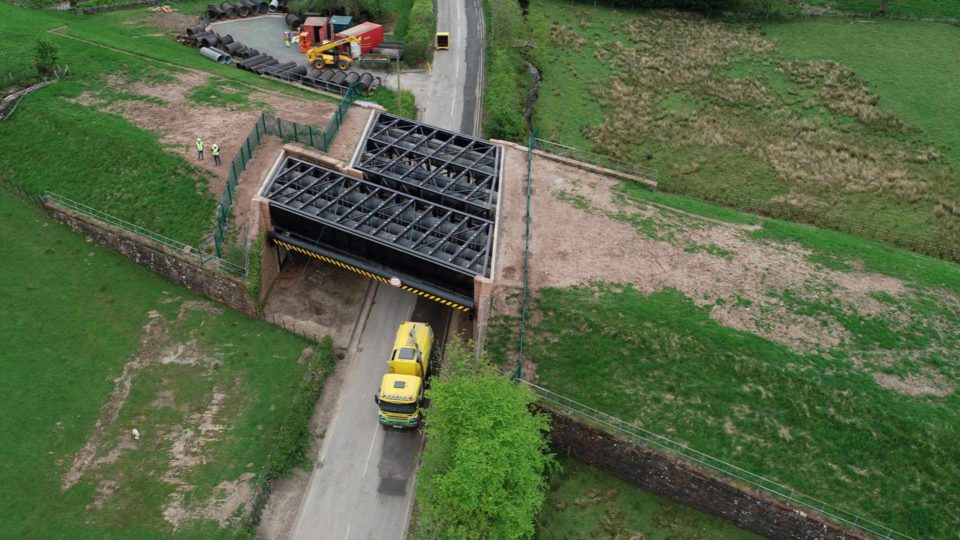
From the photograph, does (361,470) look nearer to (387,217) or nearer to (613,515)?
(613,515)

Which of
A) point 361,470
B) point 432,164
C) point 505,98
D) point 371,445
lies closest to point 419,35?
point 505,98

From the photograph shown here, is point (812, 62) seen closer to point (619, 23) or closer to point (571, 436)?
point (619, 23)

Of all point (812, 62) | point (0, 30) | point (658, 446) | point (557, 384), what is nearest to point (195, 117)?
point (0, 30)

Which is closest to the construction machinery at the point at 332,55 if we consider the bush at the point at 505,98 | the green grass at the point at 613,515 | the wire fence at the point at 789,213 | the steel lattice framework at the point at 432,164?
the bush at the point at 505,98

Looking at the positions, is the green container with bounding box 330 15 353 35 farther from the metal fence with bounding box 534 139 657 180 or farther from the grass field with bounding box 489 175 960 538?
the grass field with bounding box 489 175 960 538

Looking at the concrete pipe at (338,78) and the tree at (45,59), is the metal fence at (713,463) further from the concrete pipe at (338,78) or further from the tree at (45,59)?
the tree at (45,59)

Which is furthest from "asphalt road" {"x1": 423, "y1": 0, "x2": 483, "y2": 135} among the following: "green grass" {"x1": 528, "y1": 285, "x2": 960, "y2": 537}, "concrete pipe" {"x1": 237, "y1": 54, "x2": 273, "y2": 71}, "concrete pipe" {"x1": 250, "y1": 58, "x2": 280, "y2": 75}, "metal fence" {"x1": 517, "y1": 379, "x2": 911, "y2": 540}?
"metal fence" {"x1": 517, "y1": 379, "x2": 911, "y2": 540}
